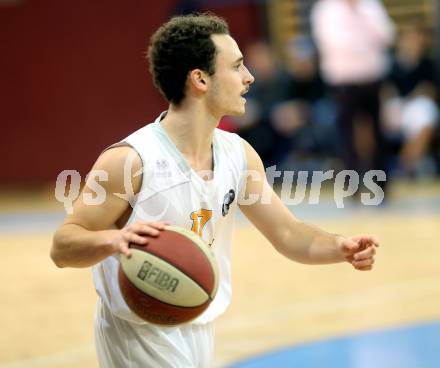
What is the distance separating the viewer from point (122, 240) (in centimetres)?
326

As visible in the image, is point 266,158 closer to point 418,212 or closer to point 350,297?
point 418,212

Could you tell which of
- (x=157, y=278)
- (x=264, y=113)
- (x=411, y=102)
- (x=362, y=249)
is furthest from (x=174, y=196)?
(x=264, y=113)

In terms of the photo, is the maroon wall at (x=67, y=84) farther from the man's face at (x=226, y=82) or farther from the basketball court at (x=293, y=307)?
the man's face at (x=226, y=82)

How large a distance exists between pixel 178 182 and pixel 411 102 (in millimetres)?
9308

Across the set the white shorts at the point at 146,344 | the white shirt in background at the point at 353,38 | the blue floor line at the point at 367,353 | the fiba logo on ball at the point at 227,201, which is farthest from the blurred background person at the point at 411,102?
the white shorts at the point at 146,344

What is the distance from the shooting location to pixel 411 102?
12.7m

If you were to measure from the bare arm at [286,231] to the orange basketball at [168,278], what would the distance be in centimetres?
69

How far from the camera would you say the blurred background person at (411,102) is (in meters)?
12.6

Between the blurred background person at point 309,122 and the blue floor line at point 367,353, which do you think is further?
the blurred background person at point 309,122

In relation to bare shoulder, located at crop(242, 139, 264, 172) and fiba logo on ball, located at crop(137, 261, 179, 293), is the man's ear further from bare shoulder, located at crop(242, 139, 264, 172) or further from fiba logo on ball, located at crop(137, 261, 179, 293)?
fiba logo on ball, located at crop(137, 261, 179, 293)

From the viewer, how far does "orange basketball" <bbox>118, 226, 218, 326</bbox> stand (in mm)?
3307

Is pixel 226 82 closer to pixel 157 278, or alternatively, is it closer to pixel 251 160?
pixel 251 160

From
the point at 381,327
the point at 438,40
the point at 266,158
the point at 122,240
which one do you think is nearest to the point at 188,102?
the point at 122,240

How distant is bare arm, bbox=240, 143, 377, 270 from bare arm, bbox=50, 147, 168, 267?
625 millimetres
